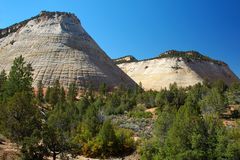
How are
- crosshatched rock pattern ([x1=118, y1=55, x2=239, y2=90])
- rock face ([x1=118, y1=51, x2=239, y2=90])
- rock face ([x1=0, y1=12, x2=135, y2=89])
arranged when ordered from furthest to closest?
rock face ([x1=118, y1=51, x2=239, y2=90]), crosshatched rock pattern ([x1=118, y1=55, x2=239, y2=90]), rock face ([x1=0, y1=12, x2=135, y2=89])

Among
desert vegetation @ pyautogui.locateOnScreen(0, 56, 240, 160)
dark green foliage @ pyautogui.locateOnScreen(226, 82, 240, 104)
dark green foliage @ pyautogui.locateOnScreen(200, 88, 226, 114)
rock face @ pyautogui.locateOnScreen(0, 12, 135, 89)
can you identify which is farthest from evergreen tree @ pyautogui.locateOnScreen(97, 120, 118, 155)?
rock face @ pyautogui.locateOnScreen(0, 12, 135, 89)

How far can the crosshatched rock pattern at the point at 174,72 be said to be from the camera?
158 meters

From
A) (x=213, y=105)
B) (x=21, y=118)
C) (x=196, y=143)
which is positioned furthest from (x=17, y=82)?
(x=196, y=143)

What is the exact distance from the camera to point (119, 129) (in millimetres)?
57156

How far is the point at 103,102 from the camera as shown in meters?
86.4

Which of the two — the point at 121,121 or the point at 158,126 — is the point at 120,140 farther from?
the point at 121,121

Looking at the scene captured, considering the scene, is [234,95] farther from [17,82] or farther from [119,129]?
[17,82]

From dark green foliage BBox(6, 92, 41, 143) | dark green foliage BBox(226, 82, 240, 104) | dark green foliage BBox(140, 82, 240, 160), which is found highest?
dark green foliage BBox(226, 82, 240, 104)

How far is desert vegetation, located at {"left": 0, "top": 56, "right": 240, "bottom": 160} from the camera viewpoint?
34781 mm

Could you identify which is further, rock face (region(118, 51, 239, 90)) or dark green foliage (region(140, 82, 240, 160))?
rock face (region(118, 51, 239, 90))

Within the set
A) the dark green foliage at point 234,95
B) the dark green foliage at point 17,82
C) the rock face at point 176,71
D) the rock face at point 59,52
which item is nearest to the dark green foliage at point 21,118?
the dark green foliage at point 17,82

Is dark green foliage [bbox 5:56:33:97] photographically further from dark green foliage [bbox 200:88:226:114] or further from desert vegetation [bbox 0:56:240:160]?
dark green foliage [bbox 200:88:226:114]

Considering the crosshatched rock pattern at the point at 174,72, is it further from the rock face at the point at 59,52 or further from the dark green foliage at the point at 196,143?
the dark green foliage at the point at 196,143

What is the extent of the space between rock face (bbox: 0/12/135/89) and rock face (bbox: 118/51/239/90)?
2776cm
